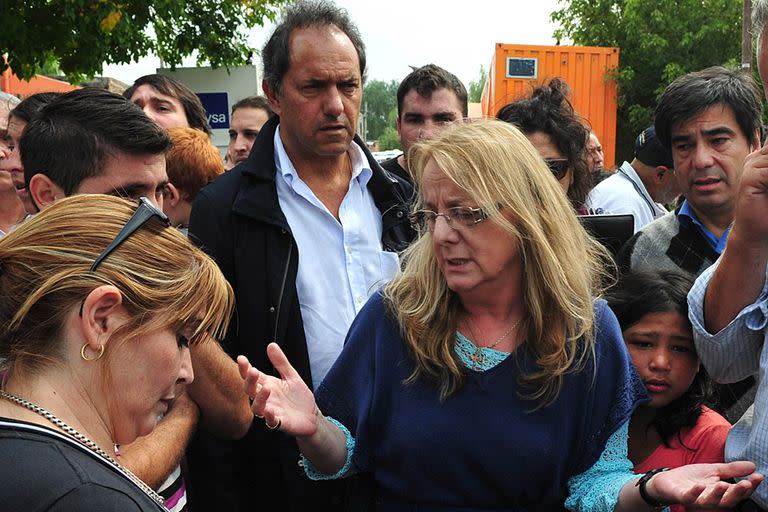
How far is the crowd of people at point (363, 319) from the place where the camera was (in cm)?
146

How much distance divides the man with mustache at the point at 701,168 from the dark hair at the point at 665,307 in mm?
336

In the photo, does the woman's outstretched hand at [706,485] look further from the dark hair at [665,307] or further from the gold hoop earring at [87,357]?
the gold hoop earring at [87,357]

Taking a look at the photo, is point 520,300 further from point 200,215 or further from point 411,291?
point 200,215

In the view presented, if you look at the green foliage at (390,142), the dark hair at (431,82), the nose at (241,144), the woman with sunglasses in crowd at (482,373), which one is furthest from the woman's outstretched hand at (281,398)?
the green foliage at (390,142)

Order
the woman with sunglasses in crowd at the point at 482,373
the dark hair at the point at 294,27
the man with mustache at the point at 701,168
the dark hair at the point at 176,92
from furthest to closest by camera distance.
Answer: the dark hair at the point at 176,92 → the dark hair at the point at 294,27 → the man with mustache at the point at 701,168 → the woman with sunglasses in crowd at the point at 482,373

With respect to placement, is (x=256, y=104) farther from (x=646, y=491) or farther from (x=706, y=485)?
(x=706, y=485)

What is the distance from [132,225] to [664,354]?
1.77m

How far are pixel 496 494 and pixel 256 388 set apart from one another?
72cm

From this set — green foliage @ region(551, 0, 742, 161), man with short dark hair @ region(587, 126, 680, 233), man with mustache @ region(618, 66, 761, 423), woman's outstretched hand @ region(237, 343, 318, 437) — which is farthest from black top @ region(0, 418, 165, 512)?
green foliage @ region(551, 0, 742, 161)

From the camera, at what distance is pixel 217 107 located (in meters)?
10.0

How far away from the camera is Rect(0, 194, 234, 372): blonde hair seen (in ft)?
4.70

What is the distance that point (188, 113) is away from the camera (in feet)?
15.6

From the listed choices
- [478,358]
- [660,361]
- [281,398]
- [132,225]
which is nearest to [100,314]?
[132,225]

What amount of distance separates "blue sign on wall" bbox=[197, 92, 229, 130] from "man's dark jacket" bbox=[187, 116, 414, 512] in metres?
7.26
